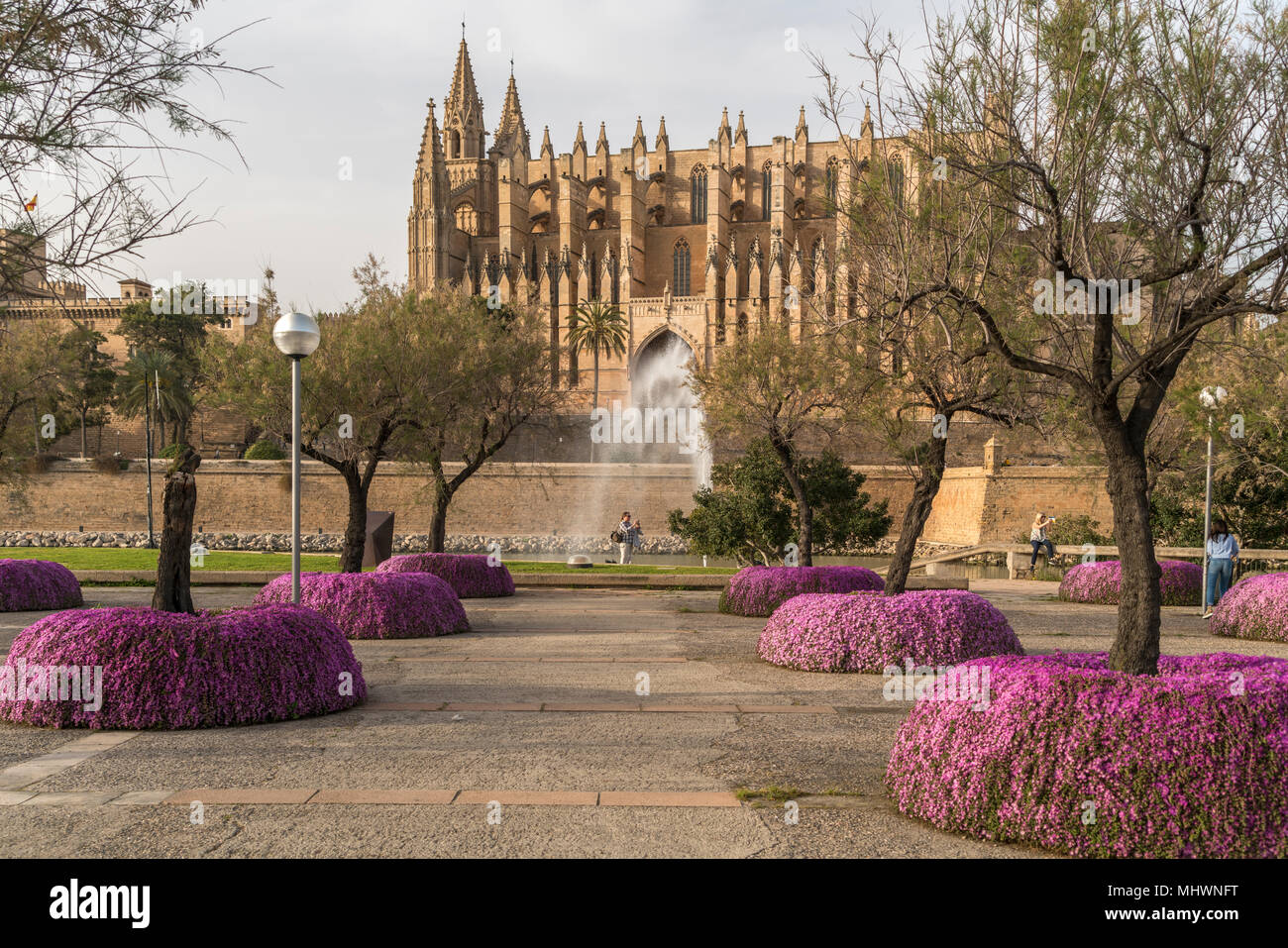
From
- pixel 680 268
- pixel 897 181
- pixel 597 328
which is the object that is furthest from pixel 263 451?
pixel 897 181

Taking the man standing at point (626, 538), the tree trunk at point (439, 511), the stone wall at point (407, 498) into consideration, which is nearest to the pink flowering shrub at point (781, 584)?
the tree trunk at point (439, 511)

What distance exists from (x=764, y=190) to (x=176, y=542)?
199ft

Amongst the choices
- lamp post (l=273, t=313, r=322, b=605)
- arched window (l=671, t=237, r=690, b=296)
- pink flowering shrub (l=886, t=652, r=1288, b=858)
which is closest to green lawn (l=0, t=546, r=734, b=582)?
lamp post (l=273, t=313, r=322, b=605)

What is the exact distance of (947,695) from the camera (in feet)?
16.7

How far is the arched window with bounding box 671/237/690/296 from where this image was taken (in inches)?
2514

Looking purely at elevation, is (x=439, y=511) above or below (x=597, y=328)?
below

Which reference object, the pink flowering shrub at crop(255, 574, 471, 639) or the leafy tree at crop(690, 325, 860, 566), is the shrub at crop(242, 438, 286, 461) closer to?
the leafy tree at crop(690, 325, 860, 566)

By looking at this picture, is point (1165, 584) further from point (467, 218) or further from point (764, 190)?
point (467, 218)

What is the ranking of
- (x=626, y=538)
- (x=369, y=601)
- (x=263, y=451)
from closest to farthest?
(x=369, y=601) → (x=626, y=538) → (x=263, y=451)

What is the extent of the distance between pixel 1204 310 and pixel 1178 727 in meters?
2.40

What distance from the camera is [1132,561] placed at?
5516 mm

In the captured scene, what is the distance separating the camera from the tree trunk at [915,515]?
1111 cm
